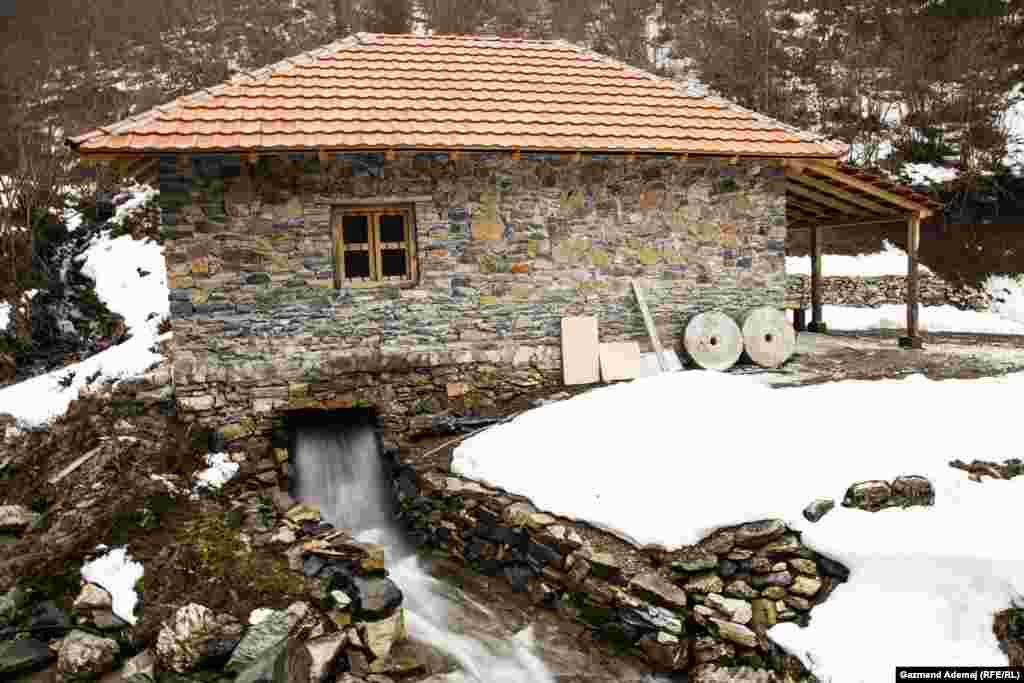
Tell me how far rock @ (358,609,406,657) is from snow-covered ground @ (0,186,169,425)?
5.69 meters

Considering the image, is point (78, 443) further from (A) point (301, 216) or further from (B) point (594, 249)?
(B) point (594, 249)

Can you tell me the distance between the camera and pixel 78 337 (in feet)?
40.3

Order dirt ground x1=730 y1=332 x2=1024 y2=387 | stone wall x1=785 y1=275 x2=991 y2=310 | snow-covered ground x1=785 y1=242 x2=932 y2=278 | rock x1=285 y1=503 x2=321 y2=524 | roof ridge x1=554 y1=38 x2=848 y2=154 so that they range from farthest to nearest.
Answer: snow-covered ground x1=785 y1=242 x2=932 y2=278, stone wall x1=785 y1=275 x2=991 y2=310, roof ridge x1=554 y1=38 x2=848 y2=154, dirt ground x1=730 y1=332 x2=1024 y2=387, rock x1=285 y1=503 x2=321 y2=524

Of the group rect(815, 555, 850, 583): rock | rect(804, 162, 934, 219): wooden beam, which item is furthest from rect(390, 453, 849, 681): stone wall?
rect(804, 162, 934, 219): wooden beam

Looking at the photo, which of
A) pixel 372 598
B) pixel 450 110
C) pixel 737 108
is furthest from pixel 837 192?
pixel 372 598

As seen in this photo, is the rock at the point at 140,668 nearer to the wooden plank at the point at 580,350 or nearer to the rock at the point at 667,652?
the rock at the point at 667,652

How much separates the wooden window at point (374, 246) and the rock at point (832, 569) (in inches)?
207

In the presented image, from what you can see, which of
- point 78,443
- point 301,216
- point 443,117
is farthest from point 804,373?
point 78,443

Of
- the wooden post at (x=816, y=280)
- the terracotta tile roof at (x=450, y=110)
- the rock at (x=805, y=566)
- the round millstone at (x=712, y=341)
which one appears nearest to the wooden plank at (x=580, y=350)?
the round millstone at (x=712, y=341)

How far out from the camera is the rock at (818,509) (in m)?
4.65

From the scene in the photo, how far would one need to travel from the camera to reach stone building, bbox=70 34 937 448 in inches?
272

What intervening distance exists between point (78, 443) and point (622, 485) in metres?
6.19

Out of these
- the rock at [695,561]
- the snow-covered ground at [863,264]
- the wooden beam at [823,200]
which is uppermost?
the wooden beam at [823,200]

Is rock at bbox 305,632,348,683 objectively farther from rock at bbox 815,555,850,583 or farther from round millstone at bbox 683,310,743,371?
round millstone at bbox 683,310,743,371
